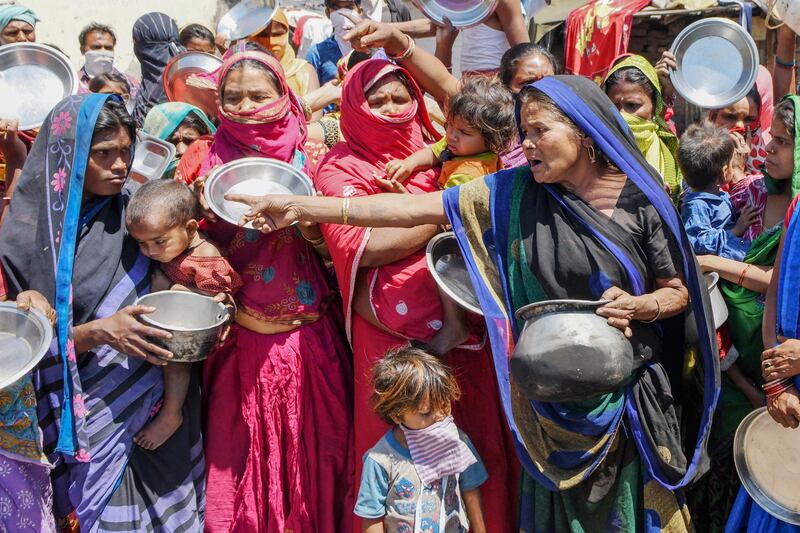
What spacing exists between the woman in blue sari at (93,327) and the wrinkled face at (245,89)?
0.41 meters

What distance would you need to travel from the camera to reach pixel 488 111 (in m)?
3.27

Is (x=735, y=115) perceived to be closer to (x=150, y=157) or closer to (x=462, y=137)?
(x=462, y=137)

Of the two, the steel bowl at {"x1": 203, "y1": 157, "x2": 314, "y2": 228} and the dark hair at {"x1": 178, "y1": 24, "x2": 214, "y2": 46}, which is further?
the dark hair at {"x1": 178, "y1": 24, "x2": 214, "y2": 46}

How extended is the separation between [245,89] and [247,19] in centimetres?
276

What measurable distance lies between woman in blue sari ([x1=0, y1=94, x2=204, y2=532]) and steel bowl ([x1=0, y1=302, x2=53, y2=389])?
0.11 meters

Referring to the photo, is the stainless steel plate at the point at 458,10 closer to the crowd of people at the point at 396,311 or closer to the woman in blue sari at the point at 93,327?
the crowd of people at the point at 396,311

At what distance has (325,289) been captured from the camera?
3.62 meters

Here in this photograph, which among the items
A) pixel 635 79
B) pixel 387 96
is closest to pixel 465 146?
pixel 387 96

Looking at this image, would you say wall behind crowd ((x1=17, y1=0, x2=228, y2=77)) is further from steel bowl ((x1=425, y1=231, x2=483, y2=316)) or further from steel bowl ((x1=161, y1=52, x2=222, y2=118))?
steel bowl ((x1=425, y1=231, x2=483, y2=316))

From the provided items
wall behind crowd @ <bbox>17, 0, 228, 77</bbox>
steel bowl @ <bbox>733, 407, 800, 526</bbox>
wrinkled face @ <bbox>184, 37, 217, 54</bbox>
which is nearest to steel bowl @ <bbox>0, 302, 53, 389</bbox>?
steel bowl @ <bbox>733, 407, 800, 526</bbox>

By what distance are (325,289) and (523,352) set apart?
3.94 feet

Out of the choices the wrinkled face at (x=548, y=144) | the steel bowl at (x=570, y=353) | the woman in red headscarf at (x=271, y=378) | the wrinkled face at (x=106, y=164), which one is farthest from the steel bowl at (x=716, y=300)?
the wrinkled face at (x=106, y=164)

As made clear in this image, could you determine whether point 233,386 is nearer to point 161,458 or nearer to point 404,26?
point 161,458

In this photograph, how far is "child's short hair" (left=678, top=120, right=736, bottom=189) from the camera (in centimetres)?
368
